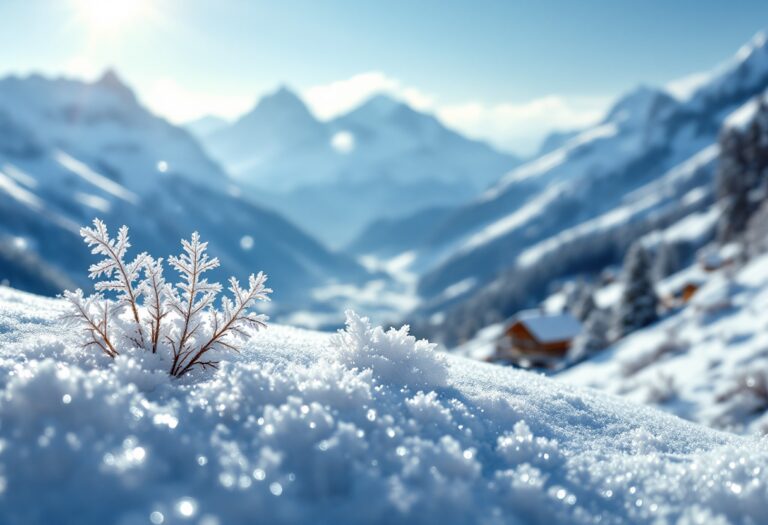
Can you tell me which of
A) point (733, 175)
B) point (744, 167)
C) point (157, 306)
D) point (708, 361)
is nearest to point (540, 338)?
point (708, 361)

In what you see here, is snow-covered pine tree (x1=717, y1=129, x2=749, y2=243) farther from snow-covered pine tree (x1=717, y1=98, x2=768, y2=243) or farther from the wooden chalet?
the wooden chalet

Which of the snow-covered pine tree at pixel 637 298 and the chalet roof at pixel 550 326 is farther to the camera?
the chalet roof at pixel 550 326

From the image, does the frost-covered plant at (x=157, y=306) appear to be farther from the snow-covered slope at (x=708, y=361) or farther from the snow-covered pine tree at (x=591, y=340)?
the snow-covered pine tree at (x=591, y=340)

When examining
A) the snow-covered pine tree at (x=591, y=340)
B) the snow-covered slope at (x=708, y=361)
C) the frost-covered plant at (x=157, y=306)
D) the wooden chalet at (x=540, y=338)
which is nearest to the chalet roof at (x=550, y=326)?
the wooden chalet at (x=540, y=338)

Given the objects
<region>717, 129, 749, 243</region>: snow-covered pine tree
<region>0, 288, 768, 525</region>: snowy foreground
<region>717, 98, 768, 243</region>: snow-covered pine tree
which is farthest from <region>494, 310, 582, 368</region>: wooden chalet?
<region>0, 288, 768, 525</region>: snowy foreground

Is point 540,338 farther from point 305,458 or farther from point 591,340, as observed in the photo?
point 305,458

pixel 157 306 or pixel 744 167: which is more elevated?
pixel 744 167
